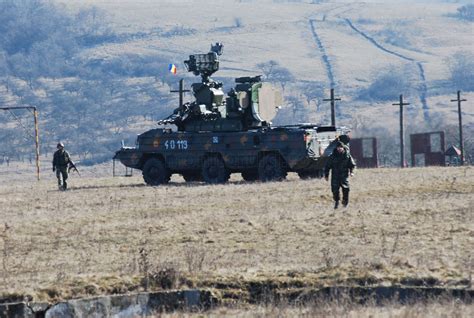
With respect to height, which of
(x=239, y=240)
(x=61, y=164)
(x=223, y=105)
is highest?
(x=223, y=105)

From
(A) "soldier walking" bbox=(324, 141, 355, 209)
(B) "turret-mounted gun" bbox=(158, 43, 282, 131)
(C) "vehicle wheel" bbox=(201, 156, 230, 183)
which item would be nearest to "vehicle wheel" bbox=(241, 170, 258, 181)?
(C) "vehicle wheel" bbox=(201, 156, 230, 183)

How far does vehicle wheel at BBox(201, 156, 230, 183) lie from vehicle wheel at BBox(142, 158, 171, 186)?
138cm

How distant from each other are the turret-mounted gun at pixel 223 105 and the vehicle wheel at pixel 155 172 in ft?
4.49

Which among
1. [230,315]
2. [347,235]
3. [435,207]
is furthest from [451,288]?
[435,207]

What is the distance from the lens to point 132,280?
16.8m

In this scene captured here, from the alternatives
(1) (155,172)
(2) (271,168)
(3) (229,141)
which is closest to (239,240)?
(2) (271,168)

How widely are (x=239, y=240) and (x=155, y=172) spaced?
18.7 metres

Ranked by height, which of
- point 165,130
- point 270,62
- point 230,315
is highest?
point 270,62

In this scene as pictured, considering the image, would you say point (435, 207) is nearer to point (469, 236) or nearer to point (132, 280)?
point (469, 236)

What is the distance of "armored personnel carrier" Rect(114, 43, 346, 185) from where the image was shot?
37.3 m

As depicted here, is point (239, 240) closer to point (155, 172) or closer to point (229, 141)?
point (229, 141)

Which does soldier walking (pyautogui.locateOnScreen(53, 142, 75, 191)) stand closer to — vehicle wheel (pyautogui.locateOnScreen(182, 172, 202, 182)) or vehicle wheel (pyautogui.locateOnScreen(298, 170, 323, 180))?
vehicle wheel (pyautogui.locateOnScreen(182, 172, 202, 182))

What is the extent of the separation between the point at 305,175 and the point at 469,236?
18.4m

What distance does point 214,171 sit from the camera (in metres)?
38.7
